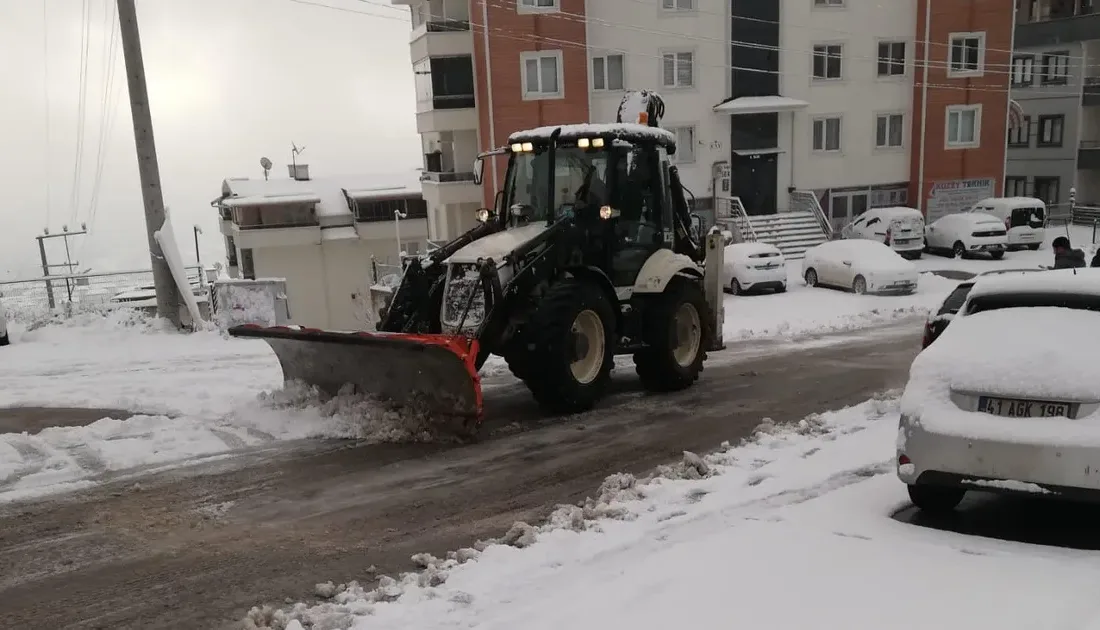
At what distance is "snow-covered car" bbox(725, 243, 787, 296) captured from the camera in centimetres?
2036

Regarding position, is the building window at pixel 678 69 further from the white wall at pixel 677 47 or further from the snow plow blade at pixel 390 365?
the snow plow blade at pixel 390 365

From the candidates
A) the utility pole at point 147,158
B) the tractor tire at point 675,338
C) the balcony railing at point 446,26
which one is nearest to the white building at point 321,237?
the balcony railing at point 446,26

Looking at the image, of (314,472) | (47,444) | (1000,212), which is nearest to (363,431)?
(314,472)

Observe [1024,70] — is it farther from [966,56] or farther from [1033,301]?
[1033,301]

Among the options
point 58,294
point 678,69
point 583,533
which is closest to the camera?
point 583,533

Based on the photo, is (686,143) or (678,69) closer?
(678,69)

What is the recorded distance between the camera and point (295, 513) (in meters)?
5.82

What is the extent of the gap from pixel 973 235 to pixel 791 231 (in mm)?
5645

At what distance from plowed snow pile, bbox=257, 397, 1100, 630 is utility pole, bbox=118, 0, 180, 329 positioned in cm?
1109

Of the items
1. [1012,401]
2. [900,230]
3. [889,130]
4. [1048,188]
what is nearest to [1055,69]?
[1048,188]

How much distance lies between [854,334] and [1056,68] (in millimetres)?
33007

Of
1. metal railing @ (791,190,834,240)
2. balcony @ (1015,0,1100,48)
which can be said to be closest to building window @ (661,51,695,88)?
metal railing @ (791,190,834,240)

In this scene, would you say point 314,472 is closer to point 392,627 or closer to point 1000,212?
point 392,627

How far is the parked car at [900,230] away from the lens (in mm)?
25281
